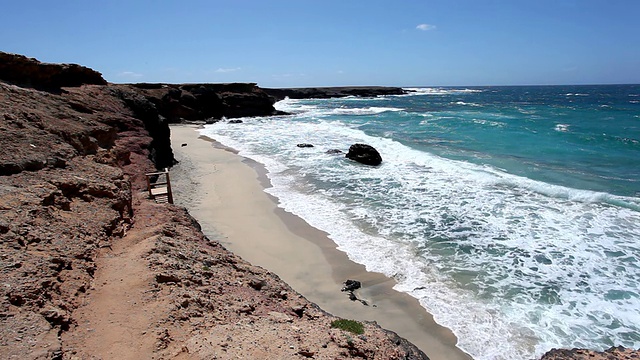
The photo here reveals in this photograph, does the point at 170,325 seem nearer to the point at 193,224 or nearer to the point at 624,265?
the point at 193,224

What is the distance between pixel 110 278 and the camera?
4.97 m

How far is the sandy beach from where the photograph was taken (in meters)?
7.30

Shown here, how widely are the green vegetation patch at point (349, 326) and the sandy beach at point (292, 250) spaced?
2163 mm

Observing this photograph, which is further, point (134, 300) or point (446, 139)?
point (446, 139)

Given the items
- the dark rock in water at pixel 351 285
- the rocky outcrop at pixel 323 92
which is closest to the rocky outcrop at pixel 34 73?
the dark rock in water at pixel 351 285

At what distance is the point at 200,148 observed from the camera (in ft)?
83.3

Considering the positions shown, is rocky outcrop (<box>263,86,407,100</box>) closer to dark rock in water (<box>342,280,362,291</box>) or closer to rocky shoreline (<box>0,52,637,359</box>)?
rocky shoreline (<box>0,52,637,359</box>)

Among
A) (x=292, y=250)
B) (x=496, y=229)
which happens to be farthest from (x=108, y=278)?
(x=496, y=229)

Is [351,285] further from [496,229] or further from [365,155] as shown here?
[365,155]

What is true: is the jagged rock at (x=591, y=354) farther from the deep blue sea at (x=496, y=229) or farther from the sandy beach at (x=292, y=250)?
the sandy beach at (x=292, y=250)

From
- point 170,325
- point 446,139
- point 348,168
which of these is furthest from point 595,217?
point 446,139

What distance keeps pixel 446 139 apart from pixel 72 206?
89.5 feet

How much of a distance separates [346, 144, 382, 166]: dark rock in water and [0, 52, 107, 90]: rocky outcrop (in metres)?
13.3

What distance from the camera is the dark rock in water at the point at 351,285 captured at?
8335mm
